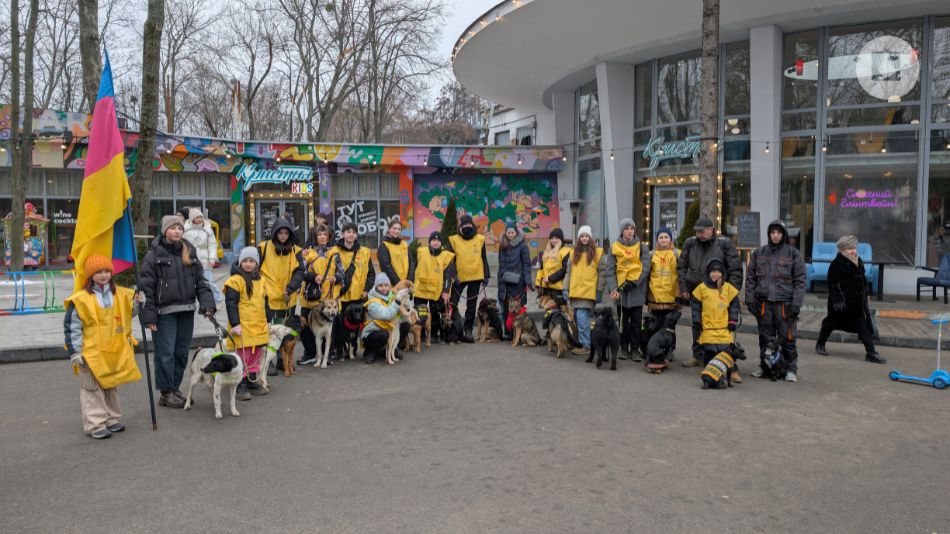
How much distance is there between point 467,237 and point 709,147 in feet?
16.5

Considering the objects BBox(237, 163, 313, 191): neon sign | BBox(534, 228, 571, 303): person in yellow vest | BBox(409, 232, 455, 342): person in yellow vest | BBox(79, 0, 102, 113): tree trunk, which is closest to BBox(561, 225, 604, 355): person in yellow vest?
BBox(534, 228, 571, 303): person in yellow vest

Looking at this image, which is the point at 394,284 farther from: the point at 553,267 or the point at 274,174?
the point at 274,174

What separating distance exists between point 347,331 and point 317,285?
0.82m

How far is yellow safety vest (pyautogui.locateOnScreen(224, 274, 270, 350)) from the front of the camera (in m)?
7.11

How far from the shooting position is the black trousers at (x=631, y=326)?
9125 millimetres

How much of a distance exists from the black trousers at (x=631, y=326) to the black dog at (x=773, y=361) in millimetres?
1687

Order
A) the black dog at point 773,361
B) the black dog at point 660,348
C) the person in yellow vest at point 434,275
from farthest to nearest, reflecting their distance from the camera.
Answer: the person in yellow vest at point 434,275
the black dog at point 660,348
the black dog at point 773,361

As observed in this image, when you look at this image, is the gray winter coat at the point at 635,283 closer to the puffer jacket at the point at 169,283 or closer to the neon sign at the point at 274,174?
the puffer jacket at the point at 169,283

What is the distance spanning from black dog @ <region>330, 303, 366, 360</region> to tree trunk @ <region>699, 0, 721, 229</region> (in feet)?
22.0

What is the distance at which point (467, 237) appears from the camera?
33.8 ft

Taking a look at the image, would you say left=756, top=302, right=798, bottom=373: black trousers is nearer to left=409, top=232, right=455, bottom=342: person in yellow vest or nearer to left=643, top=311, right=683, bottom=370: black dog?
left=643, top=311, right=683, bottom=370: black dog

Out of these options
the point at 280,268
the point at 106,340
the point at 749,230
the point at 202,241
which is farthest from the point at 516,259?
the point at 749,230

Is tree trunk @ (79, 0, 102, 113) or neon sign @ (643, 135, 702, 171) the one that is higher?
tree trunk @ (79, 0, 102, 113)

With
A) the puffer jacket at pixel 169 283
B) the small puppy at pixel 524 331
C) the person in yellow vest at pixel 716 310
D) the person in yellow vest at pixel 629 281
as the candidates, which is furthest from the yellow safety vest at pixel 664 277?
the puffer jacket at pixel 169 283
